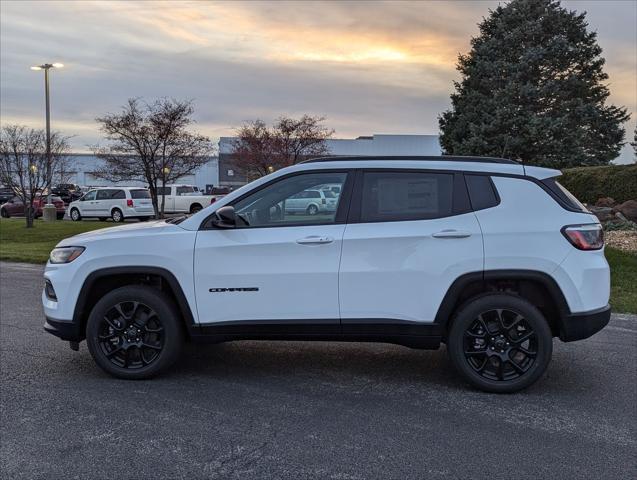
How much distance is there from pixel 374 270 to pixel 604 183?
1313 centimetres

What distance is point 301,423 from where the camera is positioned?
4035 mm

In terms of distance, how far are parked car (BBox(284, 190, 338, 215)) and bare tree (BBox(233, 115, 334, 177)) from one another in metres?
34.2

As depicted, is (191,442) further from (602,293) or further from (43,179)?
(43,179)

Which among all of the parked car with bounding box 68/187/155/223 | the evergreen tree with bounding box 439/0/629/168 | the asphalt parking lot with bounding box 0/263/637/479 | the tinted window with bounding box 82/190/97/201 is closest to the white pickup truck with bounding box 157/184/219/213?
the parked car with bounding box 68/187/155/223

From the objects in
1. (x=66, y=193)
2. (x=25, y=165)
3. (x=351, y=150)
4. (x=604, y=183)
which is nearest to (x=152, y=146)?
(x=25, y=165)

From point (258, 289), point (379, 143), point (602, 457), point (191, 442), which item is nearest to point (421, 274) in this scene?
point (258, 289)

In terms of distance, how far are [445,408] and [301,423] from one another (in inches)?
42.3

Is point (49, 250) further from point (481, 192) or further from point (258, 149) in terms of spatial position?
point (258, 149)

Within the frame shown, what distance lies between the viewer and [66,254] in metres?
4.91

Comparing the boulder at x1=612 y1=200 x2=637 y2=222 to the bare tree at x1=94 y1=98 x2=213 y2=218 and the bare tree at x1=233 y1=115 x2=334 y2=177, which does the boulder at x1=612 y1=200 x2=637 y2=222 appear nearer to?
the bare tree at x1=94 y1=98 x2=213 y2=218

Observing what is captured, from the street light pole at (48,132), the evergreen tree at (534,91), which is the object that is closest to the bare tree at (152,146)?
the street light pole at (48,132)

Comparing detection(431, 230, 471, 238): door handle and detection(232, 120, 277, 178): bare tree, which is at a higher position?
detection(232, 120, 277, 178): bare tree

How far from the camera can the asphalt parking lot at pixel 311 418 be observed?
3.44 meters

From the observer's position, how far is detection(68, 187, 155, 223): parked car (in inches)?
1096
